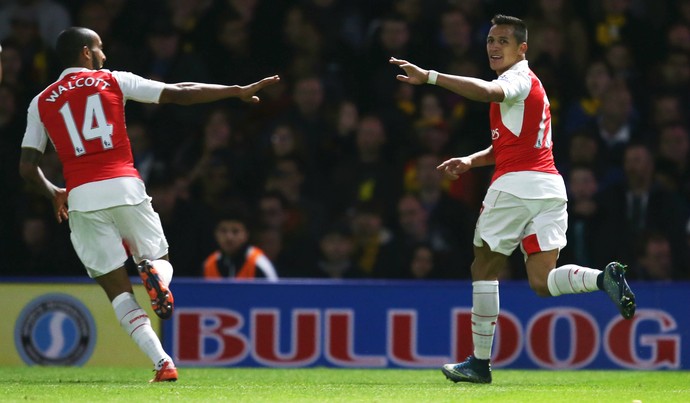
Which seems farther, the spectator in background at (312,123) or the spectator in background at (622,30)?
the spectator in background at (622,30)

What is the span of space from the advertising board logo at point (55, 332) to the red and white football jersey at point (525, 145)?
13.7 feet

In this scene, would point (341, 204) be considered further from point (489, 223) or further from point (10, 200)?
point (489, 223)

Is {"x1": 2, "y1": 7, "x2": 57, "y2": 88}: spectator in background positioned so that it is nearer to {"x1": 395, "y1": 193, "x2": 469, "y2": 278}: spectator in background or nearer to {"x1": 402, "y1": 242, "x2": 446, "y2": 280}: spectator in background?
{"x1": 395, "y1": 193, "x2": 469, "y2": 278}: spectator in background

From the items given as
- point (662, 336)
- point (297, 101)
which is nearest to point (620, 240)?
point (662, 336)

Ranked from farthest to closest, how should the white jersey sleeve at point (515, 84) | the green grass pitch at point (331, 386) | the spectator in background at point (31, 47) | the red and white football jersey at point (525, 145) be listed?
the spectator in background at point (31, 47) → the red and white football jersey at point (525, 145) → the white jersey sleeve at point (515, 84) → the green grass pitch at point (331, 386)

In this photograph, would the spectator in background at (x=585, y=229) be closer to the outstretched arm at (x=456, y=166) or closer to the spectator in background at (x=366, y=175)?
the spectator in background at (x=366, y=175)

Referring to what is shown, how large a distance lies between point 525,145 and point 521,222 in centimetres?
46

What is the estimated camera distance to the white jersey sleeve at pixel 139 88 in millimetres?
7957

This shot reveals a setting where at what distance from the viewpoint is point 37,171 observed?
26.5 ft

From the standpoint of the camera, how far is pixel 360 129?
42.0 feet

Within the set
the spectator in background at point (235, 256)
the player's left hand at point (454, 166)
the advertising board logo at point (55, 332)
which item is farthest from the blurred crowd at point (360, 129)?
the player's left hand at point (454, 166)

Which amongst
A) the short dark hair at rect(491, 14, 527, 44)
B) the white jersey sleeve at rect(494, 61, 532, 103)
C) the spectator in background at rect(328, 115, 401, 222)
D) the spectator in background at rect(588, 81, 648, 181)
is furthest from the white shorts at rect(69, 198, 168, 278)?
the spectator in background at rect(588, 81, 648, 181)

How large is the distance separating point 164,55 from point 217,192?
190 centimetres

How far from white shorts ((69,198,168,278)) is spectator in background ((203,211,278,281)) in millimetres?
3552
